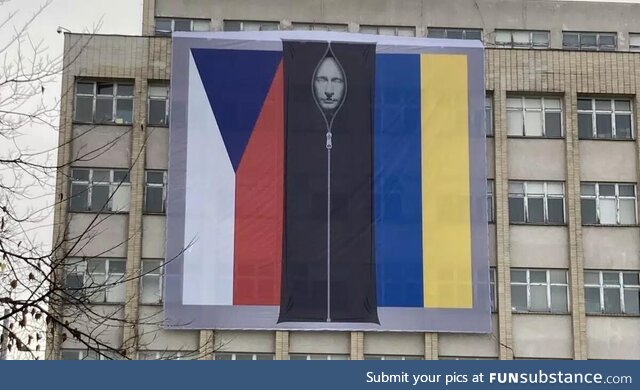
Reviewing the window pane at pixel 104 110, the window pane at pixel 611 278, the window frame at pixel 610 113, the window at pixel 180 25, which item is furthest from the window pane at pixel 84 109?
the window pane at pixel 611 278

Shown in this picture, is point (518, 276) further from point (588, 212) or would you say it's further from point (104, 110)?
point (104, 110)

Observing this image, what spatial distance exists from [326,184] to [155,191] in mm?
4999

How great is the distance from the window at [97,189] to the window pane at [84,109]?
1.52 metres

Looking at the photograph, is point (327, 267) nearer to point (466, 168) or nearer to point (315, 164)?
point (315, 164)

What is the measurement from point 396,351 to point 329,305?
2.32m

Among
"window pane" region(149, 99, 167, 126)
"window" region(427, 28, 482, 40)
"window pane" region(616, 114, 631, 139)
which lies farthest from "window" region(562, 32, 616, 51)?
"window pane" region(149, 99, 167, 126)

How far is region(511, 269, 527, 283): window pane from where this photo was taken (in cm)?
3231

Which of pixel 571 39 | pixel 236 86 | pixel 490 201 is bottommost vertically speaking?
pixel 490 201

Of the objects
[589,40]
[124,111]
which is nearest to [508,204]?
[589,40]

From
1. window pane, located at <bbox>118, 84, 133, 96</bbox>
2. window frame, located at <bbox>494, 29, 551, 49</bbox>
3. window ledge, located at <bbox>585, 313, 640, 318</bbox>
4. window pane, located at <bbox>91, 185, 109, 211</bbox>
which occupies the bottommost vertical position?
window ledge, located at <bbox>585, 313, 640, 318</bbox>

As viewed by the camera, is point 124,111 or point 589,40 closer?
point 124,111

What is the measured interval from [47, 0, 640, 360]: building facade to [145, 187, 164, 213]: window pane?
0.04 meters

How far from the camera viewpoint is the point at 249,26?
3575 cm

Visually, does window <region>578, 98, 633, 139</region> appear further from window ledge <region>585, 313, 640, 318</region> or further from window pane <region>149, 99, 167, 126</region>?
window pane <region>149, 99, 167, 126</region>
